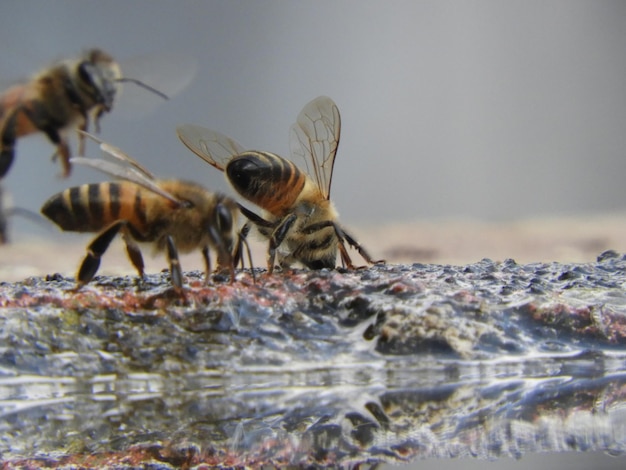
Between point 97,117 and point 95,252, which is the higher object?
point 97,117

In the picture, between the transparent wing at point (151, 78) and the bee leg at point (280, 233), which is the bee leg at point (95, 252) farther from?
the transparent wing at point (151, 78)

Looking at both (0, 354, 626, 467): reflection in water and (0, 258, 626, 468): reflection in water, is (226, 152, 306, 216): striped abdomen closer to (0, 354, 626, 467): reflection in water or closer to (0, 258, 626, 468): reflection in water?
(0, 258, 626, 468): reflection in water

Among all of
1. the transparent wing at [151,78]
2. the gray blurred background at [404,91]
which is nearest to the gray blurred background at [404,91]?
the gray blurred background at [404,91]

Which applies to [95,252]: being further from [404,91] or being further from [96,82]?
[404,91]

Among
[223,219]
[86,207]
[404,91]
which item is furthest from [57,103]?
[404,91]

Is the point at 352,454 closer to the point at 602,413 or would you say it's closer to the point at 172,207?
the point at 602,413

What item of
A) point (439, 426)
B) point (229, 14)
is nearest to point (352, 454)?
point (439, 426)
